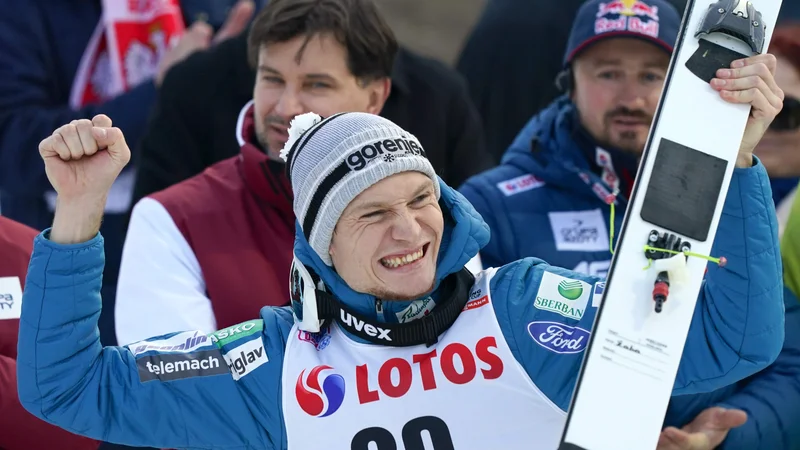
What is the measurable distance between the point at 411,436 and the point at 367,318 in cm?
27

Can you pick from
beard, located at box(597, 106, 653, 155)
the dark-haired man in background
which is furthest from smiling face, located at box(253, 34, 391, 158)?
beard, located at box(597, 106, 653, 155)

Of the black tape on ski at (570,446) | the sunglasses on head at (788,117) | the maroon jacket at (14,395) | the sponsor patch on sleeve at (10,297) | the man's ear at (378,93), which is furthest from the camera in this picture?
the sunglasses on head at (788,117)

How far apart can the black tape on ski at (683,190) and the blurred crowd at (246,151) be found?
34.9 inches

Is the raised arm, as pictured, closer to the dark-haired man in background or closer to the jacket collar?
the dark-haired man in background

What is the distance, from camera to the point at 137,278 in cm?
321

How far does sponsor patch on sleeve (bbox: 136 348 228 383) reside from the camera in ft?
8.67

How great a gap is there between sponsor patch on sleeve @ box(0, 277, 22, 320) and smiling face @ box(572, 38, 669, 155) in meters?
1.80

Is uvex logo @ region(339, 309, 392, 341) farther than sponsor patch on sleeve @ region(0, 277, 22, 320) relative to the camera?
No

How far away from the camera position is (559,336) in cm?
263

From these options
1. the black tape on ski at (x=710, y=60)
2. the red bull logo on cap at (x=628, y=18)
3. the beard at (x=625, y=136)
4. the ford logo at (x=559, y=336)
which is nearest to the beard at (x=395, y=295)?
the ford logo at (x=559, y=336)

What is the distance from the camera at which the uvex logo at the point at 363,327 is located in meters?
2.65

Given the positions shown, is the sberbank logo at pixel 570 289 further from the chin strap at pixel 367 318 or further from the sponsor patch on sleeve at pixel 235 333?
the sponsor patch on sleeve at pixel 235 333

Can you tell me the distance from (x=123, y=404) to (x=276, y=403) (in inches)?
12.6

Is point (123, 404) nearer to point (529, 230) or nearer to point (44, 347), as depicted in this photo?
point (44, 347)
